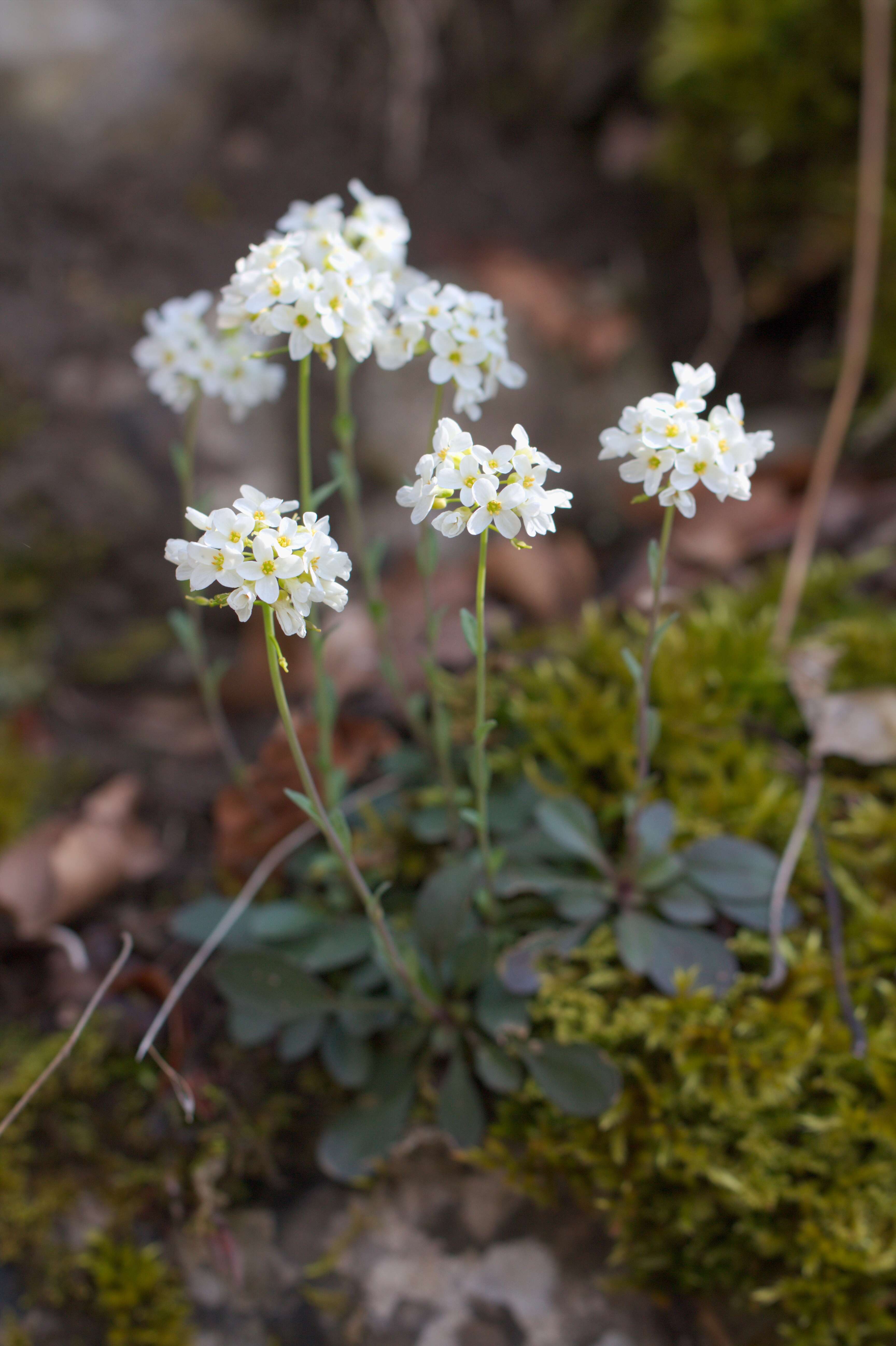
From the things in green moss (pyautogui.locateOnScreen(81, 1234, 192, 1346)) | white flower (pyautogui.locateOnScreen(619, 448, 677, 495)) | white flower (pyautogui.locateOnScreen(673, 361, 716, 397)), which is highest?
white flower (pyautogui.locateOnScreen(673, 361, 716, 397))

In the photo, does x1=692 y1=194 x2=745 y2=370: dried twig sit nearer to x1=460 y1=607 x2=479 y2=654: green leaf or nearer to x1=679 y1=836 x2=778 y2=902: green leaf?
x1=679 y1=836 x2=778 y2=902: green leaf

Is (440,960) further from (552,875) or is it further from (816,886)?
(816,886)

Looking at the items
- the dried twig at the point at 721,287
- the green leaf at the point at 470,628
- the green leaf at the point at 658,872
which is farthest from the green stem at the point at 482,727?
the dried twig at the point at 721,287

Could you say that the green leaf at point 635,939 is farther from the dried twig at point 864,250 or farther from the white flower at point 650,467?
the dried twig at point 864,250

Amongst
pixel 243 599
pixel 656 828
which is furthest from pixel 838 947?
pixel 243 599

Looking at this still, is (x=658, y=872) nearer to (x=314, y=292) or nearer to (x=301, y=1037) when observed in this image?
(x=301, y=1037)

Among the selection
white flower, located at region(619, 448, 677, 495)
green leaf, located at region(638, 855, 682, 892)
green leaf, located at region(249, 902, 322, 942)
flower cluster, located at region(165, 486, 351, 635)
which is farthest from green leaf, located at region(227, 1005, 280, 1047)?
white flower, located at region(619, 448, 677, 495)

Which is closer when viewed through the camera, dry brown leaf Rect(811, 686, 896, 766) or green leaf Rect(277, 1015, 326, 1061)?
green leaf Rect(277, 1015, 326, 1061)
